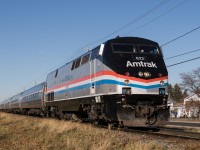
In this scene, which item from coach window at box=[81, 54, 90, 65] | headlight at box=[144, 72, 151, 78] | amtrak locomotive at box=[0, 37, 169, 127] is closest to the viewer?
amtrak locomotive at box=[0, 37, 169, 127]

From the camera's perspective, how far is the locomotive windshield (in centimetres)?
1680

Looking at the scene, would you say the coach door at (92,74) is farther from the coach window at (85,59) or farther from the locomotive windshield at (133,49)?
the locomotive windshield at (133,49)

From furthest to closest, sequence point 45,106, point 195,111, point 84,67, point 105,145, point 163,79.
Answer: point 195,111, point 45,106, point 84,67, point 163,79, point 105,145

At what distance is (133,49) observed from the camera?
16953mm

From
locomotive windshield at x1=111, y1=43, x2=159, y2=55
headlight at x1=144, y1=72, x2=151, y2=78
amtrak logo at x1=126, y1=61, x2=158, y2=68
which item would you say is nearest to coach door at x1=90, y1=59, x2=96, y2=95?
locomotive windshield at x1=111, y1=43, x2=159, y2=55

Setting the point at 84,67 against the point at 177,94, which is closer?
the point at 84,67

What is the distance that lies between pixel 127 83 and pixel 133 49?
2.26 meters

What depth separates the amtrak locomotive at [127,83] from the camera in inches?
599

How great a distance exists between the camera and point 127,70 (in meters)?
15.7

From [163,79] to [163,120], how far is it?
186 cm

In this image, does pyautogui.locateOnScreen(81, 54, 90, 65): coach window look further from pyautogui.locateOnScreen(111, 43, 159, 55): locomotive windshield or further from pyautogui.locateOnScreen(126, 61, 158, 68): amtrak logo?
pyautogui.locateOnScreen(126, 61, 158, 68): amtrak logo

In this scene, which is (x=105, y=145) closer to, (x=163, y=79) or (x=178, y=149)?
(x=178, y=149)

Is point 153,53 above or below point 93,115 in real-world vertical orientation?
above

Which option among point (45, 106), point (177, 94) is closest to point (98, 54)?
point (45, 106)
